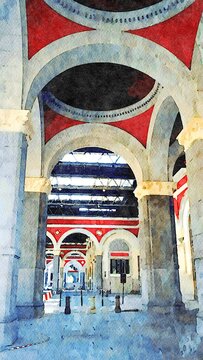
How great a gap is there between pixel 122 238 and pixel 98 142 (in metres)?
12.9

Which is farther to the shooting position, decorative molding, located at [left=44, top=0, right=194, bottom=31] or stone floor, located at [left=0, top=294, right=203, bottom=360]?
decorative molding, located at [left=44, top=0, right=194, bottom=31]

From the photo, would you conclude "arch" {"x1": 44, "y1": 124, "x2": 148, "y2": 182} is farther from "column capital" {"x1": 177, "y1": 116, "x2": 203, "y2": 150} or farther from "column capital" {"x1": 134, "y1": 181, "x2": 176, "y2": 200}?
"column capital" {"x1": 177, "y1": 116, "x2": 203, "y2": 150}

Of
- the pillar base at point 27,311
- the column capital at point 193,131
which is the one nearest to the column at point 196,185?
the column capital at point 193,131

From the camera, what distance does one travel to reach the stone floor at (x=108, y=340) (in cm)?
402

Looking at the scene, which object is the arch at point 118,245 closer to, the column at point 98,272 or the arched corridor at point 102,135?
the column at point 98,272

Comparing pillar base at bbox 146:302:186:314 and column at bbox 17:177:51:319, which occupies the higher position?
column at bbox 17:177:51:319

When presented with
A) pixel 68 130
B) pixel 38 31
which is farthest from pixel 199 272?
pixel 68 130

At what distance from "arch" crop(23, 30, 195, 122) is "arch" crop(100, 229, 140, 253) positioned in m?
16.1

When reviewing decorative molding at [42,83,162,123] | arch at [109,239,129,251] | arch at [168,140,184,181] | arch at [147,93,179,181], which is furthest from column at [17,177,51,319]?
arch at [109,239,129,251]

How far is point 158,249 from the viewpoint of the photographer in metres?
8.62

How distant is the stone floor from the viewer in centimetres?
402

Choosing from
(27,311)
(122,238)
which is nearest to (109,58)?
(27,311)

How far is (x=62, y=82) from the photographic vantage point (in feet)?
26.2

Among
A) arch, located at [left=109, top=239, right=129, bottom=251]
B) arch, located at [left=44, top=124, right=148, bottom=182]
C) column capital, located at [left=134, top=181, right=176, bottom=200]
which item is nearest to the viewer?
column capital, located at [left=134, top=181, right=176, bottom=200]
